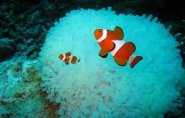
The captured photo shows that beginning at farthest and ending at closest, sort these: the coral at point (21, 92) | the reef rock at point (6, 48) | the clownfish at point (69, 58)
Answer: the reef rock at point (6, 48) < the coral at point (21, 92) < the clownfish at point (69, 58)

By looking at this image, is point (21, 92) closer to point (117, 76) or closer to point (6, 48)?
point (6, 48)

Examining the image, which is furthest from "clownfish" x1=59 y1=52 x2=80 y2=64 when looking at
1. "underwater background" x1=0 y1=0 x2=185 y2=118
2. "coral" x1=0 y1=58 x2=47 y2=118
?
"coral" x1=0 y1=58 x2=47 y2=118

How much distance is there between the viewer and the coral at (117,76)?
106 inches

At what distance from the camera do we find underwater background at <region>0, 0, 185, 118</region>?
270 cm


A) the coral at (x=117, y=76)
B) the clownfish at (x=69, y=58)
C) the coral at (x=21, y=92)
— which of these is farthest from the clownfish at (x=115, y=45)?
the coral at (x=21, y=92)

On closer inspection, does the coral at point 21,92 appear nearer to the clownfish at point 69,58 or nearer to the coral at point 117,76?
the coral at point 117,76

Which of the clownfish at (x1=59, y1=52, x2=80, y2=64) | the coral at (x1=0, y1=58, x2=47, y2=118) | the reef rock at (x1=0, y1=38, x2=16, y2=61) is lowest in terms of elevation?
the coral at (x1=0, y1=58, x2=47, y2=118)

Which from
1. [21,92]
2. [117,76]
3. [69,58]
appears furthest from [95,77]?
[21,92]

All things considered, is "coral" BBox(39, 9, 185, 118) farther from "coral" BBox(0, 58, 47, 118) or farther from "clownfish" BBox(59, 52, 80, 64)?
"coral" BBox(0, 58, 47, 118)

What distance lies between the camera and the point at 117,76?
2.71 metres

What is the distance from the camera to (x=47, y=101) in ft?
11.2

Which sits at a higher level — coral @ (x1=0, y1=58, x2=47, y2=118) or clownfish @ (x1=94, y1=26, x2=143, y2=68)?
clownfish @ (x1=94, y1=26, x2=143, y2=68)

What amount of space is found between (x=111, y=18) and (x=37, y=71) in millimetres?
1325

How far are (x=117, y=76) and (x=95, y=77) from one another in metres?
0.23
